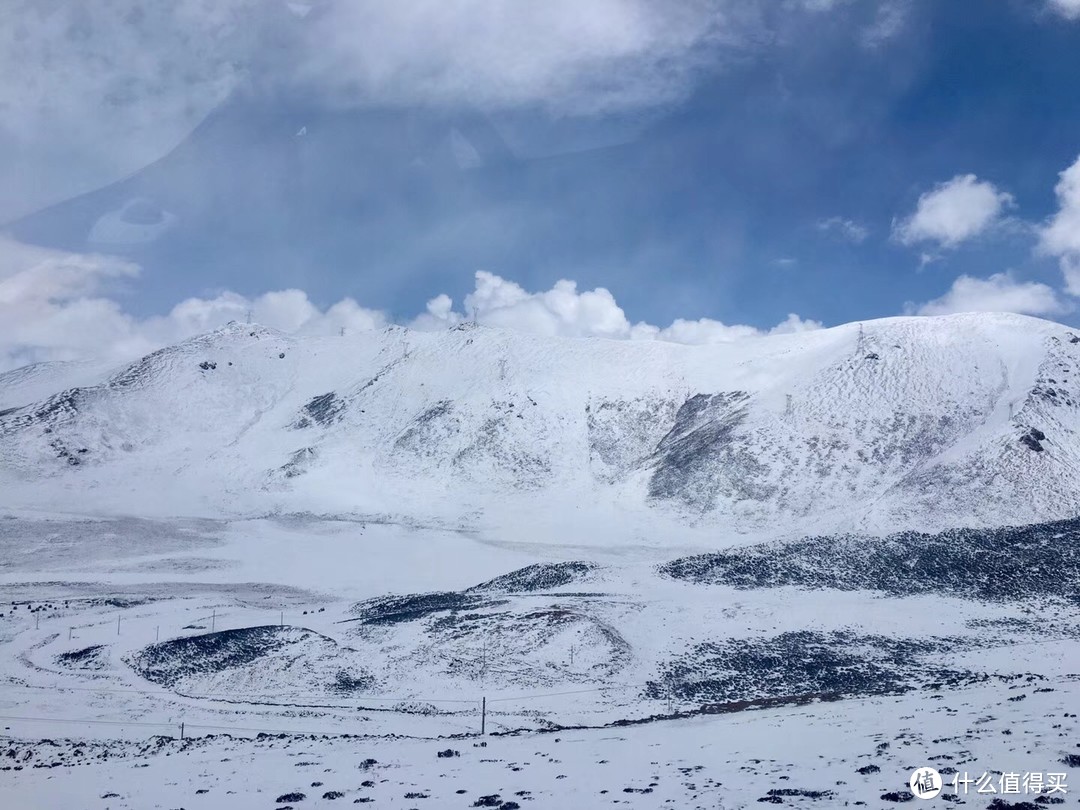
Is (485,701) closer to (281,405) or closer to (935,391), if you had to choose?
(935,391)

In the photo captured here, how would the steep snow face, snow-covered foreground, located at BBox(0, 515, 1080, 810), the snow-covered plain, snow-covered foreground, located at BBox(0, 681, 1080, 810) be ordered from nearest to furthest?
1. snow-covered foreground, located at BBox(0, 681, 1080, 810)
2. snow-covered foreground, located at BBox(0, 515, 1080, 810)
3. the snow-covered plain
4. the steep snow face

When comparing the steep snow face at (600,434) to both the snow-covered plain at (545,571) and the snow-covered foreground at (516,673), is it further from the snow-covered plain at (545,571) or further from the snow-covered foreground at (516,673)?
the snow-covered foreground at (516,673)

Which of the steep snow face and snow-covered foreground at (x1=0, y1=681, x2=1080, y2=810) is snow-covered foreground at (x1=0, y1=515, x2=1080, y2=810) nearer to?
snow-covered foreground at (x1=0, y1=681, x2=1080, y2=810)

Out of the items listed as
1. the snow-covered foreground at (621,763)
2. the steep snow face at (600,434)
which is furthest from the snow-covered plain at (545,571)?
the steep snow face at (600,434)

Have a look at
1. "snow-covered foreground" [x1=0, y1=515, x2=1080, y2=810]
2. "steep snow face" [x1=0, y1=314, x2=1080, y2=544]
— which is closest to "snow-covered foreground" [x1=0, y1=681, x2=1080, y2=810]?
"snow-covered foreground" [x1=0, y1=515, x2=1080, y2=810]

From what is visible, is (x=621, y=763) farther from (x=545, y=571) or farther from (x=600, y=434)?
(x=600, y=434)
